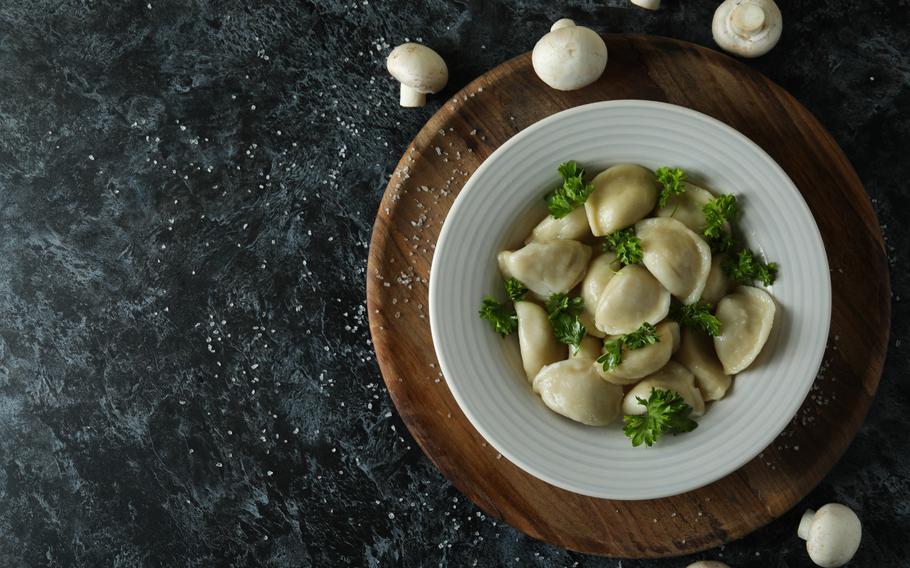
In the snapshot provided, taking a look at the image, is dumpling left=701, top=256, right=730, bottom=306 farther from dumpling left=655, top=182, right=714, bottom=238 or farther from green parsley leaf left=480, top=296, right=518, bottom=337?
green parsley leaf left=480, top=296, right=518, bottom=337

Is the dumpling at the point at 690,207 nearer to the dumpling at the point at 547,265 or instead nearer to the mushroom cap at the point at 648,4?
the dumpling at the point at 547,265

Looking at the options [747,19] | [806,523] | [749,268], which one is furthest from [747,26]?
[806,523]

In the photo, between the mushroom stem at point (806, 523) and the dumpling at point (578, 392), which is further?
the mushroom stem at point (806, 523)

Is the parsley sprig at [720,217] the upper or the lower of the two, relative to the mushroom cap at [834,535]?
upper

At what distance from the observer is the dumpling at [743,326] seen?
150cm

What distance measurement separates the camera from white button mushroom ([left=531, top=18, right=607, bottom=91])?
159cm

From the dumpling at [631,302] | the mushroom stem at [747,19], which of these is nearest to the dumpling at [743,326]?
the dumpling at [631,302]

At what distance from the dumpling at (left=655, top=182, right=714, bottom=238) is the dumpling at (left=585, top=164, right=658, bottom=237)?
0.14 ft

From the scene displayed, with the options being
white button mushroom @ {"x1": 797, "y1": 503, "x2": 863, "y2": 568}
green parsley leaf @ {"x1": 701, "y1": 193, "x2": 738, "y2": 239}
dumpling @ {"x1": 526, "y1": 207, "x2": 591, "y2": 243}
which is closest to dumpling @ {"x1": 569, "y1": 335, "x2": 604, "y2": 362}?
dumpling @ {"x1": 526, "y1": 207, "x2": 591, "y2": 243}

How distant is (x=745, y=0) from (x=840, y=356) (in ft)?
2.66

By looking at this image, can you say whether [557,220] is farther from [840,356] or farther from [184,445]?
[184,445]

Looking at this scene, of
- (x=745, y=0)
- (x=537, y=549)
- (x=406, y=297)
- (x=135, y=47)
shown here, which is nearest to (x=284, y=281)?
(x=406, y=297)

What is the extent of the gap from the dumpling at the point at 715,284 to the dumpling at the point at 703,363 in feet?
0.26

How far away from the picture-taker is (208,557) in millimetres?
1946
